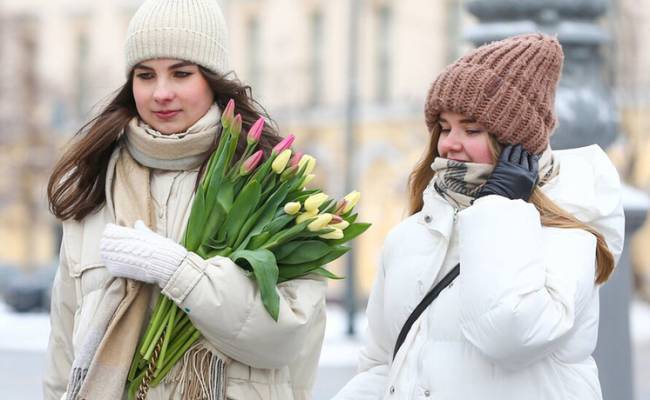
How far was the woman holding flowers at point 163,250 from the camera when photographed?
3.96m

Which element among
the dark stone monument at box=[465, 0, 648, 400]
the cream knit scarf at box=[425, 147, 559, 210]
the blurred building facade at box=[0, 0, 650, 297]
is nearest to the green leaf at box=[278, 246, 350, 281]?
the cream knit scarf at box=[425, 147, 559, 210]

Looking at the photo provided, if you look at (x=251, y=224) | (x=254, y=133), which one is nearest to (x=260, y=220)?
(x=251, y=224)

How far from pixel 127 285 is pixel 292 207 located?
1.58ft

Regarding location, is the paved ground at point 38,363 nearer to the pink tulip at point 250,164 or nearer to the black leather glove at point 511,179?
the pink tulip at point 250,164

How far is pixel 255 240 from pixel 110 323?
44 cm

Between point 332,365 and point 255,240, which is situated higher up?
point 255,240

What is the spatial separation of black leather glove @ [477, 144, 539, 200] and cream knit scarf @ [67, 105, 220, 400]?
0.81 metres

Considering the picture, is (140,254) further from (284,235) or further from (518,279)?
(518,279)

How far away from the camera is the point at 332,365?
53.5 feet

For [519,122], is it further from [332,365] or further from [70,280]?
[332,365]

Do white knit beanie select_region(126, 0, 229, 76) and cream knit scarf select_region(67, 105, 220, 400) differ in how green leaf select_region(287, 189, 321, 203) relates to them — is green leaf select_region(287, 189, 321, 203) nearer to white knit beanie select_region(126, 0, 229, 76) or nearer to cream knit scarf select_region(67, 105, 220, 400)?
cream knit scarf select_region(67, 105, 220, 400)

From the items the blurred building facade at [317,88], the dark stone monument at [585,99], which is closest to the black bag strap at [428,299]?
the dark stone monument at [585,99]

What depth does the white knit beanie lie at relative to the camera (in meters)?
4.23

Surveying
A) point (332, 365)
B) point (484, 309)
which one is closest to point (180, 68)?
point (484, 309)
